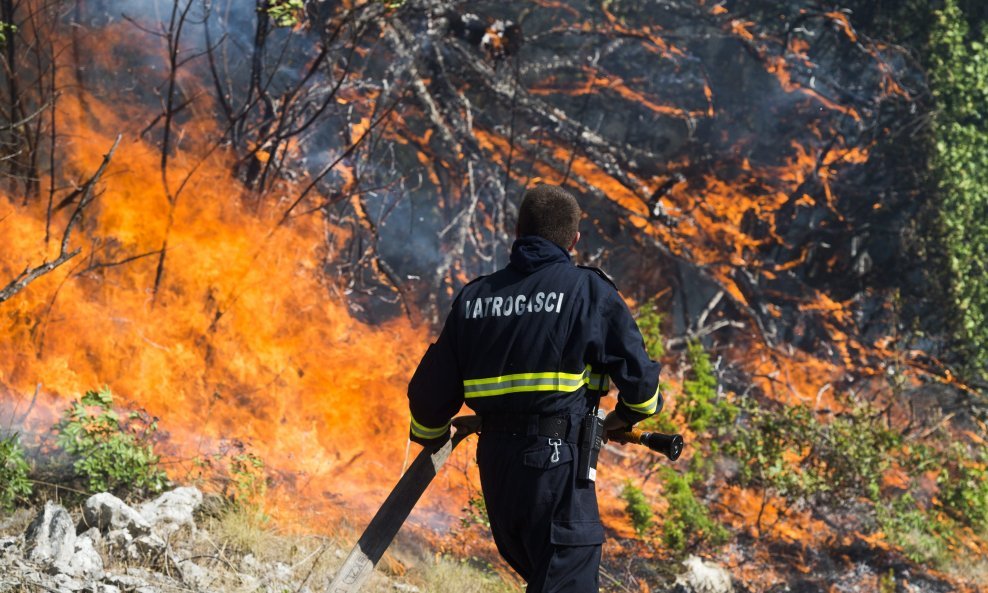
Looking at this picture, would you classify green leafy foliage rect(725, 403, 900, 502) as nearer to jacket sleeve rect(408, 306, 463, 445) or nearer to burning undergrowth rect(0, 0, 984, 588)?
burning undergrowth rect(0, 0, 984, 588)

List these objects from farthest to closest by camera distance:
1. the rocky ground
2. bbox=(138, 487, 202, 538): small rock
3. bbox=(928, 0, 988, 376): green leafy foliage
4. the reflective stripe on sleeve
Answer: bbox=(928, 0, 988, 376): green leafy foliage, bbox=(138, 487, 202, 538): small rock, the rocky ground, the reflective stripe on sleeve

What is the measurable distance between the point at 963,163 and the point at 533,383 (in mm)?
8450

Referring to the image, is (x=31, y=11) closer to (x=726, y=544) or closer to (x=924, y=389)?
(x=726, y=544)

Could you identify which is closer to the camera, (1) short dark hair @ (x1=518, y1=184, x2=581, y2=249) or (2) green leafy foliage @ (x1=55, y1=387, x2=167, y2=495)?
(1) short dark hair @ (x1=518, y1=184, x2=581, y2=249)

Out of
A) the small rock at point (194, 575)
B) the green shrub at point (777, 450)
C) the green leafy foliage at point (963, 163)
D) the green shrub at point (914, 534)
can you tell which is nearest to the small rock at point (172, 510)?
the small rock at point (194, 575)

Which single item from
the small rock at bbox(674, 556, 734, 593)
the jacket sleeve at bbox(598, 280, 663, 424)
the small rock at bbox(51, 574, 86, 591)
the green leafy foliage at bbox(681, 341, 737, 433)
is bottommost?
the small rock at bbox(674, 556, 734, 593)

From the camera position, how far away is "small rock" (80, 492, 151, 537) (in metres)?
4.54

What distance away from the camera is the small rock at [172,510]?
15.8ft

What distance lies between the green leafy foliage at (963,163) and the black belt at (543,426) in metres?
7.86

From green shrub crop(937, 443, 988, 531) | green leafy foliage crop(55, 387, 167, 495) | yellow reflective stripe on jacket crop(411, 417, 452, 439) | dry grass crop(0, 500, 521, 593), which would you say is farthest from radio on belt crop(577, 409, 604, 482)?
green shrub crop(937, 443, 988, 531)

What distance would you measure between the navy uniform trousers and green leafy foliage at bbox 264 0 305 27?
17.1 feet

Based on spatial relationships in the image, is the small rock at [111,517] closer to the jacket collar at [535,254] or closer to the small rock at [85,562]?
the small rock at [85,562]

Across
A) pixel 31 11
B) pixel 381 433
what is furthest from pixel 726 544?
pixel 31 11

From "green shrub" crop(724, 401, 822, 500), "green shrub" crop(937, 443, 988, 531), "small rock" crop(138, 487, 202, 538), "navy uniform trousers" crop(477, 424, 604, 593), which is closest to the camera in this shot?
"navy uniform trousers" crop(477, 424, 604, 593)
